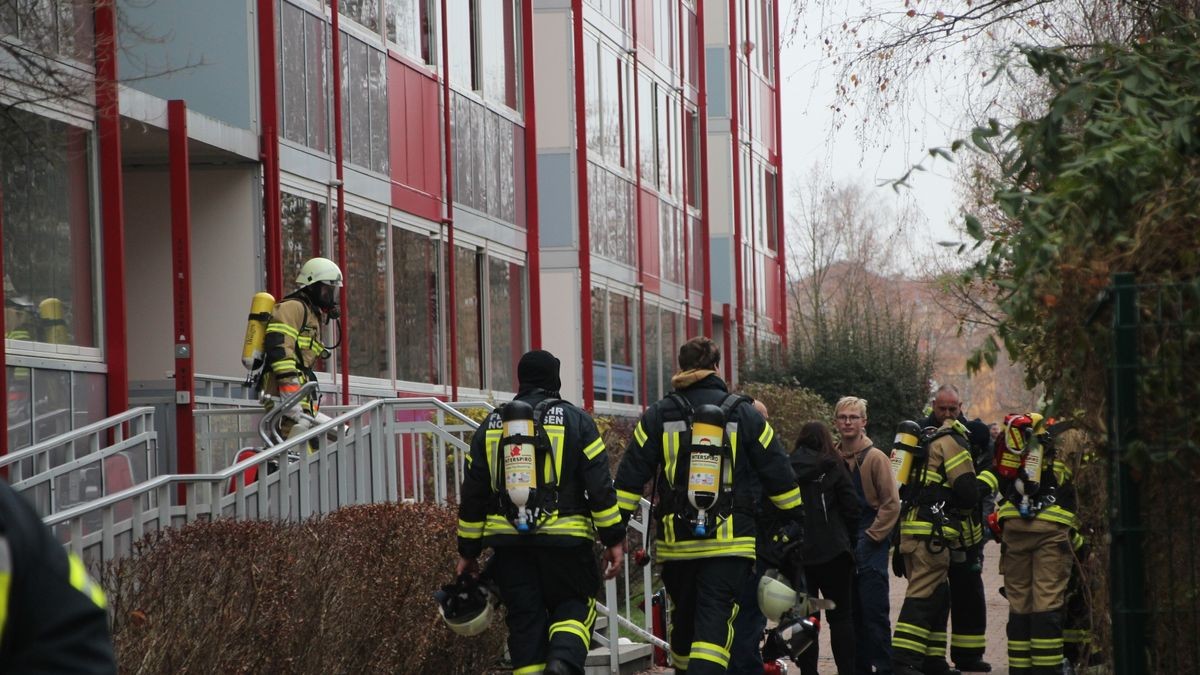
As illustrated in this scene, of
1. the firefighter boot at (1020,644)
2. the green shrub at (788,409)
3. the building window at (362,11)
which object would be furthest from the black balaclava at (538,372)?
the green shrub at (788,409)

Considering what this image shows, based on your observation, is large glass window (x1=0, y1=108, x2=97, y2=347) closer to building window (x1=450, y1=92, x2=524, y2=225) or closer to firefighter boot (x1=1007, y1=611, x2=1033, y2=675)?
firefighter boot (x1=1007, y1=611, x2=1033, y2=675)

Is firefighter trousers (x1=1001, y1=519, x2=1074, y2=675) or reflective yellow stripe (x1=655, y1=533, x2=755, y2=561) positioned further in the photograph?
firefighter trousers (x1=1001, y1=519, x2=1074, y2=675)

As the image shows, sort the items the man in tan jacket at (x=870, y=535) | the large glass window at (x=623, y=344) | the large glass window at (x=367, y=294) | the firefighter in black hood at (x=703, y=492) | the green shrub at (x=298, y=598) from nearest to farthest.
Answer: the green shrub at (x=298, y=598) < the firefighter in black hood at (x=703, y=492) < the man in tan jacket at (x=870, y=535) < the large glass window at (x=367, y=294) < the large glass window at (x=623, y=344)

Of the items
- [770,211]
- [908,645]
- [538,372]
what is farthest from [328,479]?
[770,211]

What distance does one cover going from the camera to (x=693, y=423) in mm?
9016

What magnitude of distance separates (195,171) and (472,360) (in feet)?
22.3

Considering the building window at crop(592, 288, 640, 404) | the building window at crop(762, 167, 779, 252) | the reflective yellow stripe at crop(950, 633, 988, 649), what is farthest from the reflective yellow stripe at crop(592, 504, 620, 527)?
the building window at crop(762, 167, 779, 252)

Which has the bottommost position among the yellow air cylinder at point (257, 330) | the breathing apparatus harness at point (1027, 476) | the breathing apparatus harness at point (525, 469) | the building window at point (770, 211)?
the breathing apparatus harness at point (1027, 476)

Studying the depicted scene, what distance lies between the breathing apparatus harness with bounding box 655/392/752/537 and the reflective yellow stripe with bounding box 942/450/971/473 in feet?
9.35

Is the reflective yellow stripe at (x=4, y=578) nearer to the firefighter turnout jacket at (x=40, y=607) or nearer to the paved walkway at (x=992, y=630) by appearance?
the firefighter turnout jacket at (x=40, y=607)

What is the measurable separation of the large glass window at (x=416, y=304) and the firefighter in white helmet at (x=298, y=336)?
6.22m

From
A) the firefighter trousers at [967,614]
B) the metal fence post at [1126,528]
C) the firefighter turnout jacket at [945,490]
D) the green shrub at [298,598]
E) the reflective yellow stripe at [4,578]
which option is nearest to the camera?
the reflective yellow stripe at [4,578]

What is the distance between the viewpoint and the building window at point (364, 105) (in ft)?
54.9

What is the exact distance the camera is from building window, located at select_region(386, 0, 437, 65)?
18297mm
